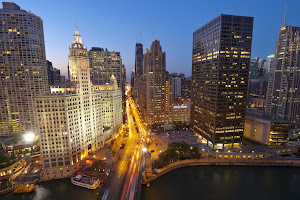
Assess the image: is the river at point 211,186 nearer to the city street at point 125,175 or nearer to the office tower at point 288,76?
the city street at point 125,175

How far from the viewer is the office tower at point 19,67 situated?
119875 mm

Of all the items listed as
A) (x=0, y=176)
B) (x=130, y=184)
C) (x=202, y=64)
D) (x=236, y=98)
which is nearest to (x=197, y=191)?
(x=130, y=184)

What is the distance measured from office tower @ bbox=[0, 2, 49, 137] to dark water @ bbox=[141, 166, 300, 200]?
388ft

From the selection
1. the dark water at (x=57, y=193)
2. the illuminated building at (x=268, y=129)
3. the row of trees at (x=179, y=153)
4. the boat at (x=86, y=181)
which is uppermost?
the illuminated building at (x=268, y=129)

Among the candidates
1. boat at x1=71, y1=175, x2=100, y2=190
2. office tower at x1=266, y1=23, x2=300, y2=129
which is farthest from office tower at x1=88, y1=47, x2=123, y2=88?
office tower at x1=266, y1=23, x2=300, y2=129

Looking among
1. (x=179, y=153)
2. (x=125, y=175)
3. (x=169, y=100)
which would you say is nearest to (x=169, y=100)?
(x=169, y=100)

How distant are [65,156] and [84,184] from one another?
1924 centimetres

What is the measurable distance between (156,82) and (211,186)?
111076 millimetres

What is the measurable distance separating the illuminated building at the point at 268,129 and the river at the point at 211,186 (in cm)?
2231

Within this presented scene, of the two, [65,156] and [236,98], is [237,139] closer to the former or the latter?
[236,98]

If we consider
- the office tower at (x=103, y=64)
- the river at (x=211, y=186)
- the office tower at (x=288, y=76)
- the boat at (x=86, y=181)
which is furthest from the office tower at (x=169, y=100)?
the boat at (x=86, y=181)

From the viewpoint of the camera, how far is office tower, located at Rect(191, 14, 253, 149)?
344 feet

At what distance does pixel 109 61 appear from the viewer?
175 m

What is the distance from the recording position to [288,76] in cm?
14562
